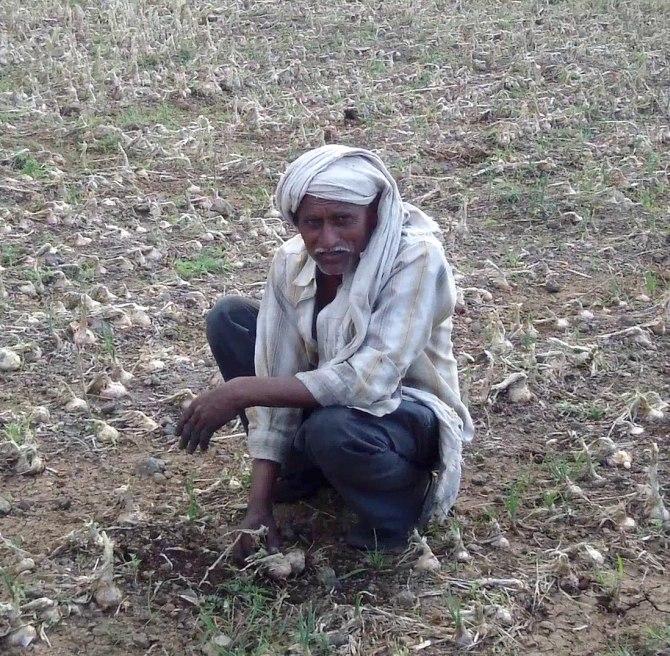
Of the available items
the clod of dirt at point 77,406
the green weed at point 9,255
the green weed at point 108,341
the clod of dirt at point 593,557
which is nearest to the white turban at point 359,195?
the clod of dirt at point 593,557

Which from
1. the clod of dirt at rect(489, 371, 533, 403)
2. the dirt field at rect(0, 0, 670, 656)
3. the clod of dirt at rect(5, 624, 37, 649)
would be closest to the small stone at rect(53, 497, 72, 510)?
the dirt field at rect(0, 0, 670, 656)

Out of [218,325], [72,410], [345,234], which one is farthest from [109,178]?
[345,234]

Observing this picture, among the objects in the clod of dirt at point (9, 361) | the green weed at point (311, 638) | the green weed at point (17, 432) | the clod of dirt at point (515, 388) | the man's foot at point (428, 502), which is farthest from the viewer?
the clod of dirt at point (9, 361)

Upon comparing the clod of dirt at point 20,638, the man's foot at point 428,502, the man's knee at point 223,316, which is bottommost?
the clod of dirt at point 20,638

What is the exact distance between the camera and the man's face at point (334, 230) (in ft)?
6.84

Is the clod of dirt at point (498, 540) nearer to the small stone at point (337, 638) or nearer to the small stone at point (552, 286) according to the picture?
the small stone at point (337, 638)

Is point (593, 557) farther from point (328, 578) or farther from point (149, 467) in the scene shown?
point (149, 467)

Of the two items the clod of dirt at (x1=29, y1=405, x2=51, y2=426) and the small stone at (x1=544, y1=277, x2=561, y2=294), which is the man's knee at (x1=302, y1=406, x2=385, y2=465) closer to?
the clod of dirt at (x1=29, y1=405, x2=51, y2=426)

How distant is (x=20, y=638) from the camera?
6.63ft

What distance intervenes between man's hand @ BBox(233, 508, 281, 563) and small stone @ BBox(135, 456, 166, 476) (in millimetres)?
447

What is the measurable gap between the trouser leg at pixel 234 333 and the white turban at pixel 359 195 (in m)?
0.36

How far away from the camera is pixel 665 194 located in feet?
14.9

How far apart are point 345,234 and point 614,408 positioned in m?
1.23

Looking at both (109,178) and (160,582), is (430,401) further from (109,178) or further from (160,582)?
(109,178)
